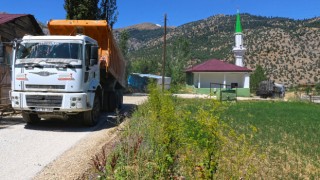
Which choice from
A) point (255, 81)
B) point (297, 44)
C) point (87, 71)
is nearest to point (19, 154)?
point (87, 71)

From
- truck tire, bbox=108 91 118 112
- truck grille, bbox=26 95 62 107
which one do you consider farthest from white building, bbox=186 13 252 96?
truck grille, bbox=26 95 62 107

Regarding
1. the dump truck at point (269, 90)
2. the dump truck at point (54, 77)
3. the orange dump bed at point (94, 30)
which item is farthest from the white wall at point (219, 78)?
the dump truck at point (54, 77)

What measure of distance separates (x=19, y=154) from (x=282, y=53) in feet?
275

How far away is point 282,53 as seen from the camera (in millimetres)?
85312

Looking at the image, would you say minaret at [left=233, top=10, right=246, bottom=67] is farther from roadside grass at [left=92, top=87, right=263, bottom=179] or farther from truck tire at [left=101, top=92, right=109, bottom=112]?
roadside grass at [left=92, top=87, right=263, bottom=179]

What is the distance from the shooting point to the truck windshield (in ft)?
36.9

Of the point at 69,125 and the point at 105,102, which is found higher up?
the point at 105,102

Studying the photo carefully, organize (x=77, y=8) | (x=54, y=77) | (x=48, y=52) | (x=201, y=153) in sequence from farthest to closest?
(x=77, y=8) → (x=48, y=52) → (x=54, y=77) → (x=201, y=153)

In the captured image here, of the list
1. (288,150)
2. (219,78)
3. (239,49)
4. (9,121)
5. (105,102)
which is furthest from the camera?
(239,49)

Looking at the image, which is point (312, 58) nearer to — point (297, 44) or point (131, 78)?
point (297, 44)

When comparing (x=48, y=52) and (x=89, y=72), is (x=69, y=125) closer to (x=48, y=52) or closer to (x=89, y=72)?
(x=89, y=72)

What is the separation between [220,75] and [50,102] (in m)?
37.1

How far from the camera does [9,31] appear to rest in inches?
719

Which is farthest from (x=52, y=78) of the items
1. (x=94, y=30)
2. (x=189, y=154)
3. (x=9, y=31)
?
(x=9, y=31)
